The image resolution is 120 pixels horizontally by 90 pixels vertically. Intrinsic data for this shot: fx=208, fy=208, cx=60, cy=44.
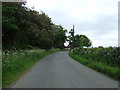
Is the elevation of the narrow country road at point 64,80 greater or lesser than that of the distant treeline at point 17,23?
lesser

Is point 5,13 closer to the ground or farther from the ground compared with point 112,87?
farther from the ground

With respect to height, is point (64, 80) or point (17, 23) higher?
point (17, 23)

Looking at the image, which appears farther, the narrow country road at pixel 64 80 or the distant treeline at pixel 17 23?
the distant treeline at pixel 17 23

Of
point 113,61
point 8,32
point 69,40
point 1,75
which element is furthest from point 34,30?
point 69,40

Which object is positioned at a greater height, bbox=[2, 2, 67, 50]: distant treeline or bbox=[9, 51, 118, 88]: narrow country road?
bbox=[2, 2, 67, 50]: distant treeline

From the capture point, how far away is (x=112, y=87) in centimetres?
862

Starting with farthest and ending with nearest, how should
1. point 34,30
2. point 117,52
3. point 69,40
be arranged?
point 69,40, point 34,30, point 117,52

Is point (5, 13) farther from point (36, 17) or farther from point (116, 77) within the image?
point (116, 77)

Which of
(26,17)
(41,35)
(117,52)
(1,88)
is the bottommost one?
(1,88)

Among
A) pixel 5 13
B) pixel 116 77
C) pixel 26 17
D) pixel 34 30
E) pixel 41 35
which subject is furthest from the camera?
pixel 41 35

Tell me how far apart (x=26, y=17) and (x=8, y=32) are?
320 centimetres

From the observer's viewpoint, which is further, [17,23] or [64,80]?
[17,23]

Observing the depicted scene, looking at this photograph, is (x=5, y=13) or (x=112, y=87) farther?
A: (x=5, y=13)

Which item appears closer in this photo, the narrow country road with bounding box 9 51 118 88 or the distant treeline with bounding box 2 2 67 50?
the narrow country road with bounding box 9 51 118 88
